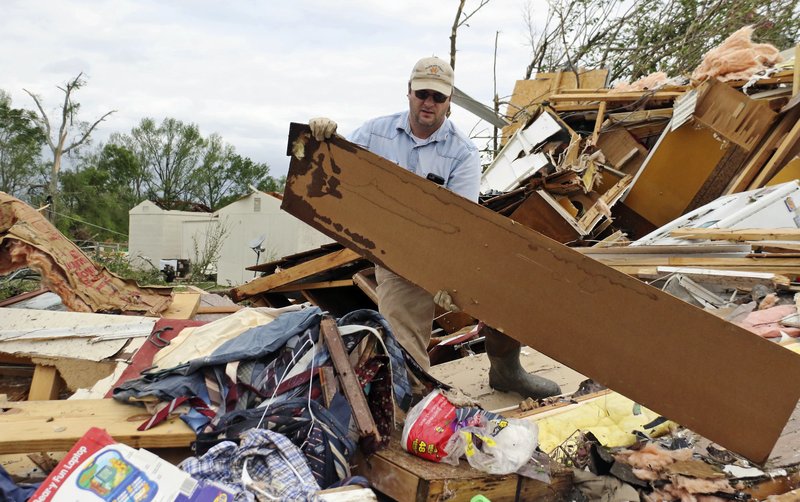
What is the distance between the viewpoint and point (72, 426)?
191 cm

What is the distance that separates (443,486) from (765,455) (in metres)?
0.93

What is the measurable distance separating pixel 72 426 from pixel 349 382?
936 mm

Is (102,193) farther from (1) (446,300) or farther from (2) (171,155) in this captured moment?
(1) (446,300)

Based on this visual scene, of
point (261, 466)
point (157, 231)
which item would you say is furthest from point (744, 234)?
point (157, 231)

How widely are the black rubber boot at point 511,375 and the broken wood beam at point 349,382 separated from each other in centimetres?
129

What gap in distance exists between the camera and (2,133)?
31812 mm

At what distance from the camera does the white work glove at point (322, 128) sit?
1.82 metres

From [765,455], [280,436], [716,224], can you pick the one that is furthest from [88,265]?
[716,224]

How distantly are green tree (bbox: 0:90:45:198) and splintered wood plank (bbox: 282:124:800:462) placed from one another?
35.2m

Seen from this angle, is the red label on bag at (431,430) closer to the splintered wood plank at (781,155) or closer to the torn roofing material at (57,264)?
the torn roofing material at (57,264)

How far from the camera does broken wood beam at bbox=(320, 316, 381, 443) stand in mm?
1878

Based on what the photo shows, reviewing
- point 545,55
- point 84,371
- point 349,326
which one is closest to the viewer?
point 349,326

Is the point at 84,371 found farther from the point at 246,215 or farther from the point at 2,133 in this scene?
the point at 2,133

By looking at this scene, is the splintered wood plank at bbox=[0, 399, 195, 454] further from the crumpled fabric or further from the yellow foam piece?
the yellow foam piece
